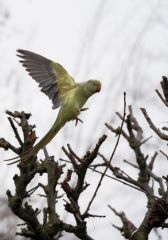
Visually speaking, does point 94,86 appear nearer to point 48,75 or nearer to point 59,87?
point 59,87

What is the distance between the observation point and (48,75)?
2799 millimetres

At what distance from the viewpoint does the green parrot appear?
239 cm

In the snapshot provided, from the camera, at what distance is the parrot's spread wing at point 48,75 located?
2.64m

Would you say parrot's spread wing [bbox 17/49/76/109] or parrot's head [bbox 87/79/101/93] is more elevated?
parrot's spread wing [bbox 17/49/76/109]

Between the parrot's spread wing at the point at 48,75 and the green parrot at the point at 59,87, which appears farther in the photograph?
the parrot's spread wing at the point at 48,75

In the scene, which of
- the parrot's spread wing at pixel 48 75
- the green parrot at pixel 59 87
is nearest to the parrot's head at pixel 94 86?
the green parrot at pixel 59 87

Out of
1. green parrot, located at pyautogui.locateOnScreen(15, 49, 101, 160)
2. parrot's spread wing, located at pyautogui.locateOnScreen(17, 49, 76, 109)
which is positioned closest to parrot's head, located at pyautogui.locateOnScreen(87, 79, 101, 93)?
green parrot, located at pyautogui.locateOnScreen(15, 49, 101, 160)

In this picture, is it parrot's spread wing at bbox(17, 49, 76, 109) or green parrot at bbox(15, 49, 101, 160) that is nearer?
green parrot at bbox(15, 49, 101, 160)

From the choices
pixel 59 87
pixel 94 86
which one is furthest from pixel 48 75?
pixel 94 86

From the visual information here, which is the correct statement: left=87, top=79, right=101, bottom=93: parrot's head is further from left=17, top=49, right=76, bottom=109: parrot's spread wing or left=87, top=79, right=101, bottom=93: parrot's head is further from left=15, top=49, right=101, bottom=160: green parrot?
left=17, top=49, right=76, bottom=109: parrot's spread wing

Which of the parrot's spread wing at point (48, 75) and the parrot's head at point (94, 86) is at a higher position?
the parrot's spread wing at point (48, 75)

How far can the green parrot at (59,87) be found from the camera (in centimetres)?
239

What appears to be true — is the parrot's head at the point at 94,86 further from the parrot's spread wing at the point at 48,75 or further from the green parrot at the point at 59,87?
the parrot's spread wing at the point at 48,75

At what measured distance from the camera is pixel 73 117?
7.79ft
